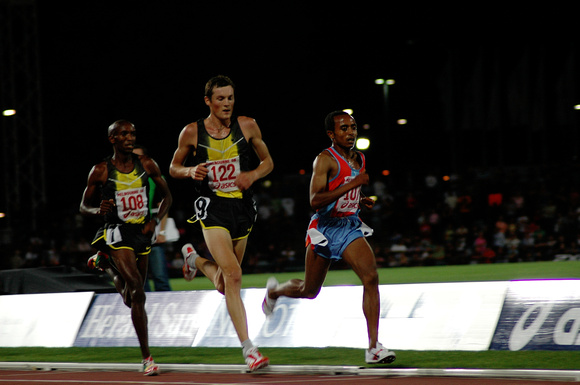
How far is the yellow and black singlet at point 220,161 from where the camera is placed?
7.03 m

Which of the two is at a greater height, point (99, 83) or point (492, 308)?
point (99, 83)

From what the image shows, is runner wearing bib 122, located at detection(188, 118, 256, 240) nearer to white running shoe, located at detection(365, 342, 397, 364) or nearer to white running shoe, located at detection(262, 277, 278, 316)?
white running shoe, located at detection(262, 277, 278, 316)

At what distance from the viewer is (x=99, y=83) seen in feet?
116

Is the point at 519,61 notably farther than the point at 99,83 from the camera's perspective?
No

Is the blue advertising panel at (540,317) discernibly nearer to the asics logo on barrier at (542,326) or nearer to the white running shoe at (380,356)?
the asics logo on barrier at (542,326)

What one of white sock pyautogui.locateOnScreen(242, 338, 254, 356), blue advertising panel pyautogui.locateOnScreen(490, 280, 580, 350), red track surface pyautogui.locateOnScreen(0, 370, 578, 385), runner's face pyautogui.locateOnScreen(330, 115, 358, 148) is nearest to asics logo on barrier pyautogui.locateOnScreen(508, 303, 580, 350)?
blue advertising panel pyautogui.locateOnScreen(490, 280, 580, 350)

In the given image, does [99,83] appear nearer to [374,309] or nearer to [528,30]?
[528,30]

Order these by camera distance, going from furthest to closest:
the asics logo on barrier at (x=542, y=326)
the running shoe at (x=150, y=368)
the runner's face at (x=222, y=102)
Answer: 1. the runner's face at (x=222, y=102)
2. the running shoe at (x=150, y=368)
3. the asics logo on barrier at (x=542, y=326)

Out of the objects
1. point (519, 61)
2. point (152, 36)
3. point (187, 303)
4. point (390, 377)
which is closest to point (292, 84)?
point (152, 36)

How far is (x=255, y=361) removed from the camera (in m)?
6.40

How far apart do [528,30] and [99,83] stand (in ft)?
63.7

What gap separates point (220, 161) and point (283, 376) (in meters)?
1.98

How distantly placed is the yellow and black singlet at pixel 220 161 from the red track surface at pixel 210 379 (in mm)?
1627

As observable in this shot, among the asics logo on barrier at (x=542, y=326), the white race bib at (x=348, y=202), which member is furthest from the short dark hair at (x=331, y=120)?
the asics logo on barrier at (x=542, y=326)
